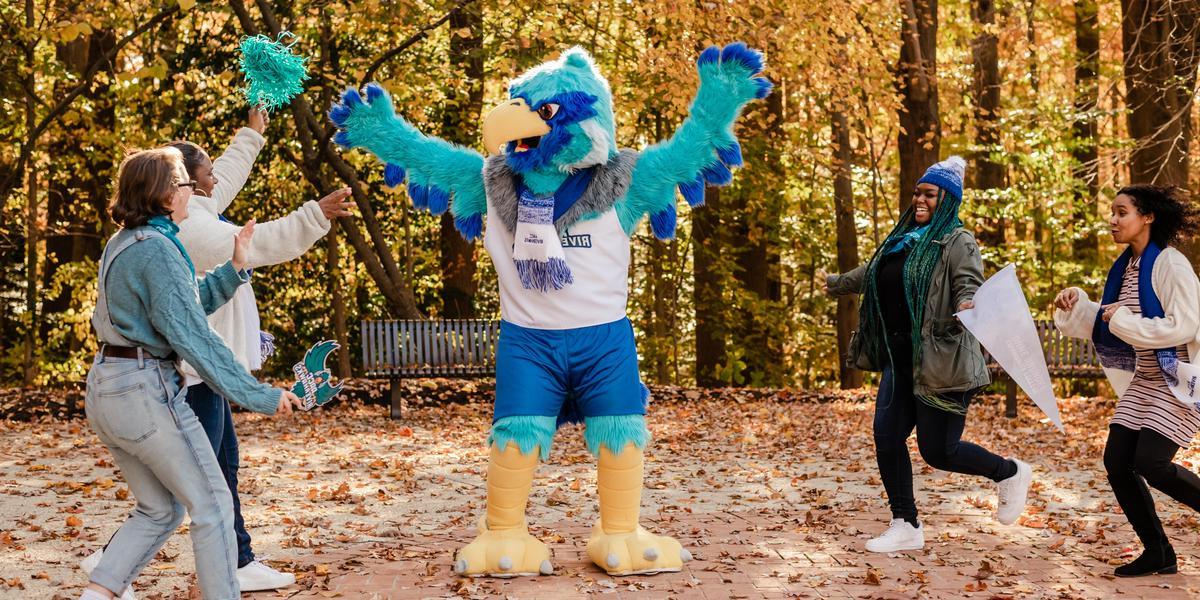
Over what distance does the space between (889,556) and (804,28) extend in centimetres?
794

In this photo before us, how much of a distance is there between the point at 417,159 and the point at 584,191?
84 centimetres

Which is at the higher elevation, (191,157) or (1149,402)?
(191,157)

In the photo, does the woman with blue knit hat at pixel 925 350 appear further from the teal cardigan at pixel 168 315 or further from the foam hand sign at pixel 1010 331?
the teal cardigan at pixel 168 315

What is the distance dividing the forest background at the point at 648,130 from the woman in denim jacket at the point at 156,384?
21.8 feet

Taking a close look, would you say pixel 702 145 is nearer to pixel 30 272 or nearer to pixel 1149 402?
pixel 1149 402

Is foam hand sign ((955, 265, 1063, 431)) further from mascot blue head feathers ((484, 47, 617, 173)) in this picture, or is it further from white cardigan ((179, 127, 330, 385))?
white cardigan ((179, 127, 330, 385))

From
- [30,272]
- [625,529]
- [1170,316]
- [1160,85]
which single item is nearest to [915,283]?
[1170,316]

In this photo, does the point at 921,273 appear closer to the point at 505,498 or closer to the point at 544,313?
the point at 544,313

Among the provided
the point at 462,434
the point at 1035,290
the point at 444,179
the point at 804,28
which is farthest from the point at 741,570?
the point at 1035,290

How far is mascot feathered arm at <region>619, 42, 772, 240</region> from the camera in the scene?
5.38 m

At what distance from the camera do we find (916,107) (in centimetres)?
1483

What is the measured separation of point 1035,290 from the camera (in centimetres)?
1895

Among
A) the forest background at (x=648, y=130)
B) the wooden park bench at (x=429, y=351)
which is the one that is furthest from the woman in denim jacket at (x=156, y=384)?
the wooden park bench at (x=429, y=351)

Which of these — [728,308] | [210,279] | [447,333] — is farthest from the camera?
[728,308]
